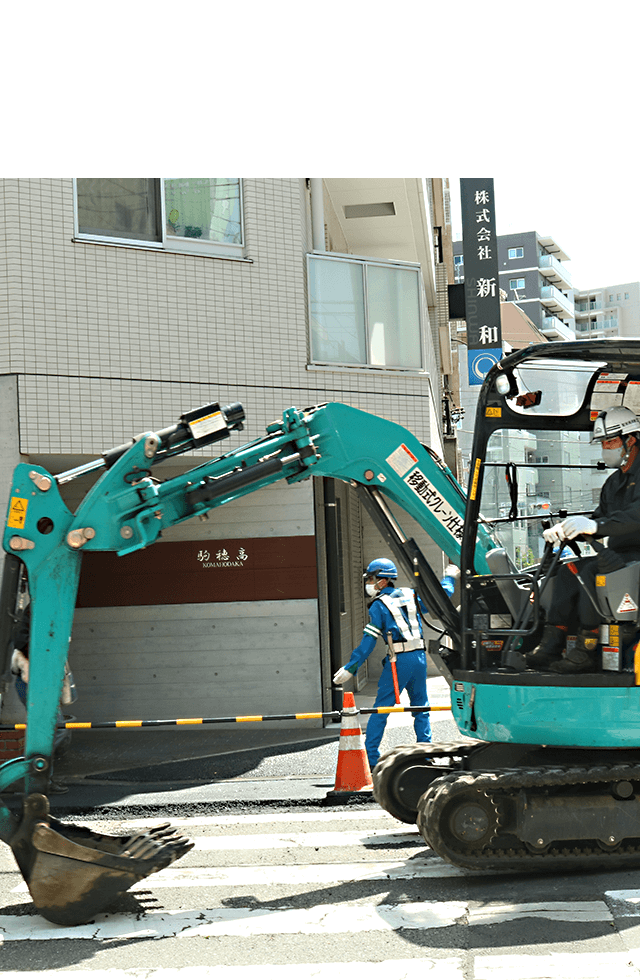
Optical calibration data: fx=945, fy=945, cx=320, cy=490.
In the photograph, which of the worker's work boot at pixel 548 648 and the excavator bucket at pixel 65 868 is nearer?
the excavator bucket at pixel 65 868

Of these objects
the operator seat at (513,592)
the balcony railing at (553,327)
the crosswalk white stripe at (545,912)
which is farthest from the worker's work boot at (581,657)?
the balcony railing at (553,327)

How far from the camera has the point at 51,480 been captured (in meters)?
5.75

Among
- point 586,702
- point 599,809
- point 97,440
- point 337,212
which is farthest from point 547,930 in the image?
point 337,212

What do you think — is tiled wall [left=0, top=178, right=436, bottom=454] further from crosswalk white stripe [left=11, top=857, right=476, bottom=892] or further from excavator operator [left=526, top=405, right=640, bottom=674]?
excavator operator [left=526, top=405, right=640, bottom=674]

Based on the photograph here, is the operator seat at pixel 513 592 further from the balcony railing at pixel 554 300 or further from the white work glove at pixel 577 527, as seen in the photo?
the balcony railing at pixel 554 300

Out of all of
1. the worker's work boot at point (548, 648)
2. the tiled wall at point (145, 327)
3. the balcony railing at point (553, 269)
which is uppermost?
the balcony railing at point (553, 269)

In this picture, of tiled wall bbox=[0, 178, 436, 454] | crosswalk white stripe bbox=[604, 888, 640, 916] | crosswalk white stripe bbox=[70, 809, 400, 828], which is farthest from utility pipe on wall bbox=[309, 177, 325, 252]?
crosswalk white stripe bbox=[604, 888, 640, 916]

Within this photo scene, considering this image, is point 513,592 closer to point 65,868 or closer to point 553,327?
point 65,868

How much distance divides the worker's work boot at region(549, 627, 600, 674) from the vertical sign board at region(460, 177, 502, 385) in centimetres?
1219

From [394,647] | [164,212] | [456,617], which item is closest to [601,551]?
[456,617]

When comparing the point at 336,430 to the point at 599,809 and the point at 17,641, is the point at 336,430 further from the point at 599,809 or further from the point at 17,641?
the point at 599,809

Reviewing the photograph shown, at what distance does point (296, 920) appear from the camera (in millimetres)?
5402

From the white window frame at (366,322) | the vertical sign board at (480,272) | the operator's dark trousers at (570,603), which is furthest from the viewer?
the vertical sign board at (480,272)

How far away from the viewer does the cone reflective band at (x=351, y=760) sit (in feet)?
27.8
